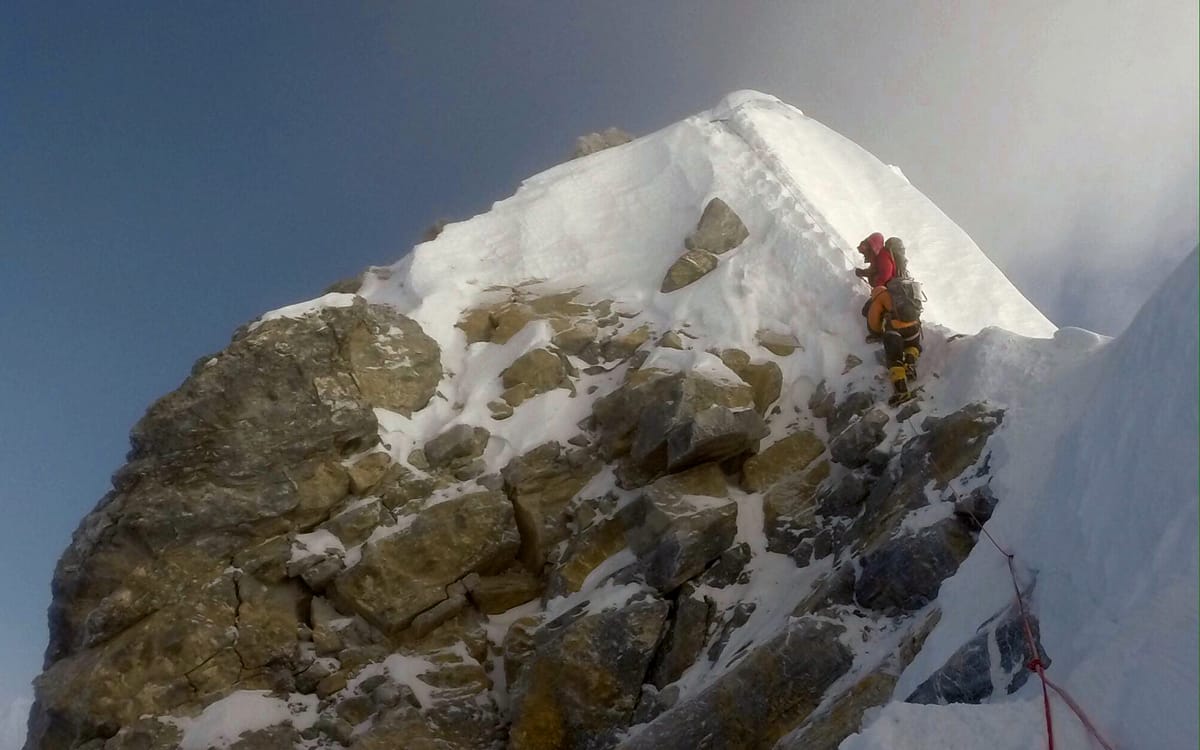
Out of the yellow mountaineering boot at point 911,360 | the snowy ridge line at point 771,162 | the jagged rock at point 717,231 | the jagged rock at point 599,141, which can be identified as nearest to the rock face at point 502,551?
the yellow mountaineering boot at point 911,360

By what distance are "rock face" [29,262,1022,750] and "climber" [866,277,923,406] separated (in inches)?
21.2

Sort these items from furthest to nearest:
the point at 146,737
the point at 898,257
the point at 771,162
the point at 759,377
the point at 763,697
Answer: the point at 771,162 → the point at 759,377 → the point at 898,257 → the point at 146,737 → the point at 763,697

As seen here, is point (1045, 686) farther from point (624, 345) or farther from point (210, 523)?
point (210, 523)

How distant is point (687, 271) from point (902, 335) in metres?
5.73

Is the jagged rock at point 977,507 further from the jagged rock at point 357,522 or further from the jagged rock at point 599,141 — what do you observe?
the jagged rock at point 599,141

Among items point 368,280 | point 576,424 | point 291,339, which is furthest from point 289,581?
A: point 368,280

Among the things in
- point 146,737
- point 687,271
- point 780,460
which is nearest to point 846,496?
point 780,460

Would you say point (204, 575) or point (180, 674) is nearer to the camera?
point (180, 674)

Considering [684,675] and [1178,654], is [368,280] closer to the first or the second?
[684,675]

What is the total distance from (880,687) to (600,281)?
11839 mm

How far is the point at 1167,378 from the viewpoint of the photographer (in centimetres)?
546

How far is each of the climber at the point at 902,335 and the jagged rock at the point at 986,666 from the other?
5.54 meters

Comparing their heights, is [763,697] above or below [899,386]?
below

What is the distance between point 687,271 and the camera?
1738 centimetres
